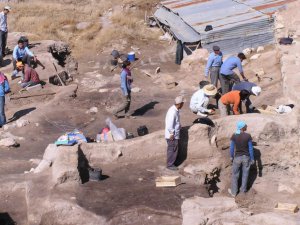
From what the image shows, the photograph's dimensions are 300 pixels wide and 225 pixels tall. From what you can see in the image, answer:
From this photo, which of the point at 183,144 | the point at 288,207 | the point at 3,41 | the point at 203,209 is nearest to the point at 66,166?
the point at 183,144

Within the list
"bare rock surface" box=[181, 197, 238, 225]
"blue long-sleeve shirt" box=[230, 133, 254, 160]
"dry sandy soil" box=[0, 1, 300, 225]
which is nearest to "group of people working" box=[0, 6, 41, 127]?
"dry sandy soil" box=[0, 1, 300, 225]

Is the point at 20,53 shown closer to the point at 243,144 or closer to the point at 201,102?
the point at 201,102

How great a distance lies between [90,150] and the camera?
37.1ft

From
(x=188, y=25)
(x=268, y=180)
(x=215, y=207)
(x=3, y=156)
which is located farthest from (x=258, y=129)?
(x=188, y=25)

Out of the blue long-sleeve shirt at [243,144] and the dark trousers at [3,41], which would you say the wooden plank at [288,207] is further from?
the dark trousers at [3,41]

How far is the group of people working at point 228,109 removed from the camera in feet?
35.6

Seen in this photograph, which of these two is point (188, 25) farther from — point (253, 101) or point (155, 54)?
point (253, 101)

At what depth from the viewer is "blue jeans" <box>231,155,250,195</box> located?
10.9m

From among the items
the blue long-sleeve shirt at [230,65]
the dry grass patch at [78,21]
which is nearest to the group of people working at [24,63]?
the dry grass patch at [78,21]

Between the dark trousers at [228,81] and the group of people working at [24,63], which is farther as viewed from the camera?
the group of people working at [24,63]

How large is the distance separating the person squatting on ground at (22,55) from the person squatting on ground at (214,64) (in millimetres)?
5667

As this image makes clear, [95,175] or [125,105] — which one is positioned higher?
A: [95,175]

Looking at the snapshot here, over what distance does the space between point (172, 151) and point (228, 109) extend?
105 inches

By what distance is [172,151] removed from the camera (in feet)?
36.5
